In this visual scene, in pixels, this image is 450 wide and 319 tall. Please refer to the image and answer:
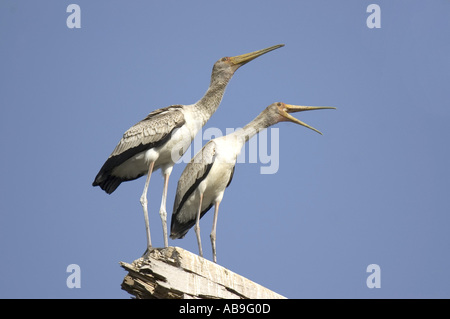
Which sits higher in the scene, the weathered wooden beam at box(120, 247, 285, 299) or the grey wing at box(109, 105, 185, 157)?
the grey wing at box(109, 105, 185, 157)

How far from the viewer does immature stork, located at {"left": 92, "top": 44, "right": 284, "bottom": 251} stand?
640 inches

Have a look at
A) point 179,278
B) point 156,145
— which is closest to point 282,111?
point 156,145

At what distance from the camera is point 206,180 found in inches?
666

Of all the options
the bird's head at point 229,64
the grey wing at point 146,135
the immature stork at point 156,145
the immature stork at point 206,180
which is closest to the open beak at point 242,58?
the bird's head at point 229,64

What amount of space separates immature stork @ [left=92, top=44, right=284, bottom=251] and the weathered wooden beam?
1362mm

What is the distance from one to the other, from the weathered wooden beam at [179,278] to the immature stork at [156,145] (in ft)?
4.47

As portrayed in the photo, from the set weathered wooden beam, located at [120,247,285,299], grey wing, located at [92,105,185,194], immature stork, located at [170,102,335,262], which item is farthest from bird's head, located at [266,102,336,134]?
weathered wooden beam, located at [120,247,285,299]

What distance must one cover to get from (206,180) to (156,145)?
52.3 inches

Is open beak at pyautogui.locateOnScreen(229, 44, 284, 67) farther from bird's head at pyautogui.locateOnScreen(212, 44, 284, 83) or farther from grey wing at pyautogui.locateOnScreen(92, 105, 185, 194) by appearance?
grey wing at pyautogui.locateOnScreen(92, 105, 185, 194)

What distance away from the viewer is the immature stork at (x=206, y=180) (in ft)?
55.5

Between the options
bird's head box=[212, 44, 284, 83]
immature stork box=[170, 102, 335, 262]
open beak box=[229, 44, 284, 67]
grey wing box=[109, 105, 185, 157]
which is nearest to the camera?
grey wing box=[109, 105, 185, 157]

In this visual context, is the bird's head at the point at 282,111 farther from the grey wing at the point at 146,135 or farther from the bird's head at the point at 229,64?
the grey wing at the point at 146,135
